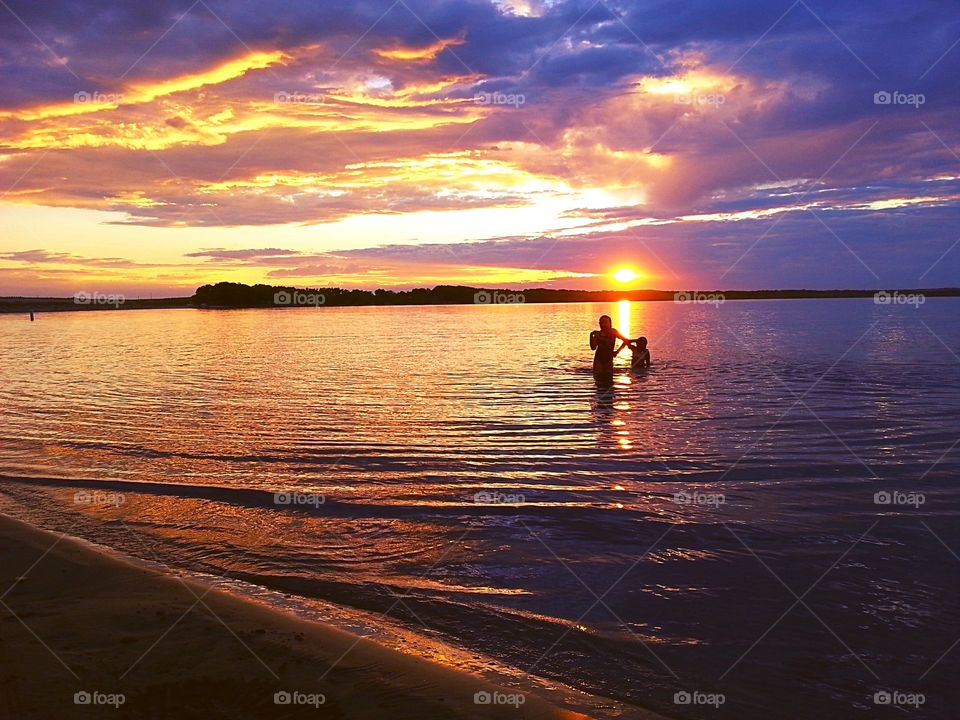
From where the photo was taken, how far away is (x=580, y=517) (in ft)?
35.8

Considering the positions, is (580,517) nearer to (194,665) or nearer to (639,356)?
(194,665)

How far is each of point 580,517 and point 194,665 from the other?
638cm

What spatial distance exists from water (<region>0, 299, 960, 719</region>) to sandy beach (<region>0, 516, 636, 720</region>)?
2.53 ft

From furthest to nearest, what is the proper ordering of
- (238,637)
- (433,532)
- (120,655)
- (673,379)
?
(673,379)
(433,532)
(238,637)
(120,655)

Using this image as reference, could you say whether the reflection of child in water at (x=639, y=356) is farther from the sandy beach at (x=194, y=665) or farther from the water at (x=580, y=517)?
the sandy beach at (x=194, y=665)

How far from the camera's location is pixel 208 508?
457 inches

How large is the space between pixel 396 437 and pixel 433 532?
7.22 metres

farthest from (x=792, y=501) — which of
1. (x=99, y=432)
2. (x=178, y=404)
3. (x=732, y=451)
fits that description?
(x=178, y=404)

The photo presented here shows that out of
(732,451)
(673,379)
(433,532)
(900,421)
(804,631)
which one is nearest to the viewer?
(804,631)

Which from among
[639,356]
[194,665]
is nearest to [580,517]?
[194,665]

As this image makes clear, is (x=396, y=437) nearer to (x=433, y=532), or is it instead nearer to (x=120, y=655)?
(x=433, y=532)

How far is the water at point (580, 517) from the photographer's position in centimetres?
675

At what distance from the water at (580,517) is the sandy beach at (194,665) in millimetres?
771

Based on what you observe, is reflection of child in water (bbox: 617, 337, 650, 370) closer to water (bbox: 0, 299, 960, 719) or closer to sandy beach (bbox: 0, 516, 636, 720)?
water (bbox: 0, 299, 960, 719)
